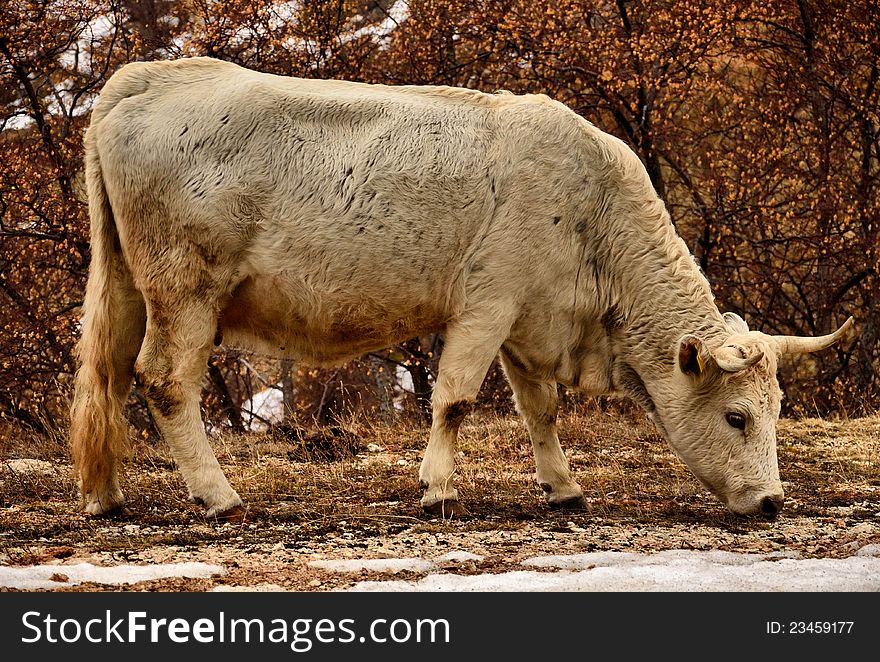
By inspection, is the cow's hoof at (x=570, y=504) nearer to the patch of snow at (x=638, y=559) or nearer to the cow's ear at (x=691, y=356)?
the cow's ear at (x=691, y=356)

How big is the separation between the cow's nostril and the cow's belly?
7.04 feet

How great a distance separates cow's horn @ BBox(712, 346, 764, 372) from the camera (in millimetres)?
5645

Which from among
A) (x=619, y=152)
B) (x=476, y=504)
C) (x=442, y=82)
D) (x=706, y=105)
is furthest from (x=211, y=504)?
(x=706, y=105)

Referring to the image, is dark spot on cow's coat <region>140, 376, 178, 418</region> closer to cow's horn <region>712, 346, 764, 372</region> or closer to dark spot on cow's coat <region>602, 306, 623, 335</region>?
dark spot on cow's coat <region>602, 306, 623, 335</region>

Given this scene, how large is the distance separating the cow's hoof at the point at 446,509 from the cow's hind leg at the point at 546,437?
736mm

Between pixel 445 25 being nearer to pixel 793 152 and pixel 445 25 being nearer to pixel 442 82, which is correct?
pixel 442 82

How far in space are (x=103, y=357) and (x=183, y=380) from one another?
580 millimetres

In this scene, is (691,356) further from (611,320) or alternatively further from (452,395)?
(452,395)

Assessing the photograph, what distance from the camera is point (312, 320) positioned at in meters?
6.17

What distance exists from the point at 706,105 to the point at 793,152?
198cm

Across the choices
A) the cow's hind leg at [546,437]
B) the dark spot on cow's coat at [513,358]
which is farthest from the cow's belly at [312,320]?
the cow's hind leg at [546,437]

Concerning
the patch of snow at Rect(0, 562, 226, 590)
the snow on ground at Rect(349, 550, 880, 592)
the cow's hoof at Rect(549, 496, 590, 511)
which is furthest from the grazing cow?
the patch of snow at Rect(0, 562, 226, 590)

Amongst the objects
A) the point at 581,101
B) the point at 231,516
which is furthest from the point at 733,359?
the point at 581,101

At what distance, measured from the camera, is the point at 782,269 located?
1342cm
